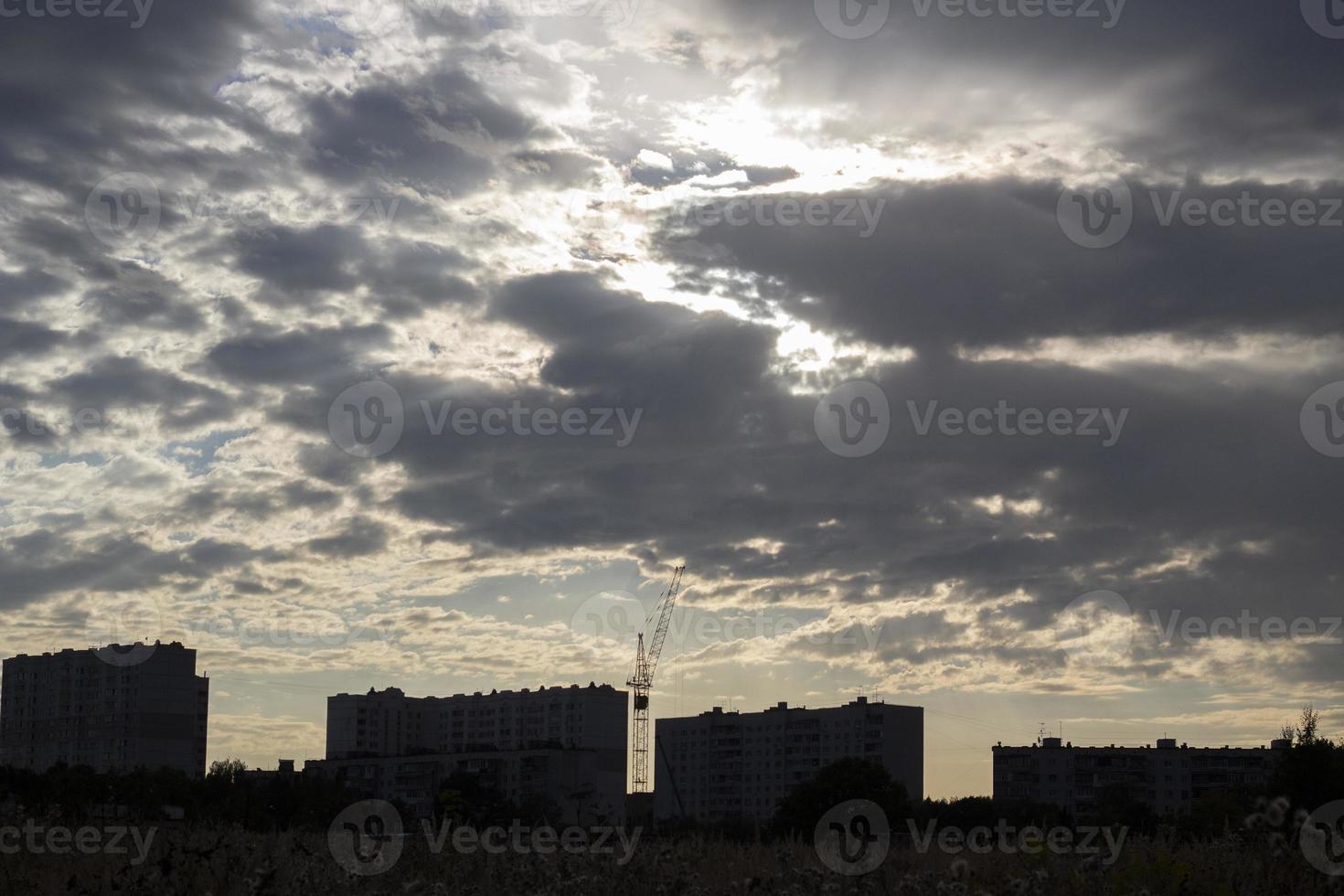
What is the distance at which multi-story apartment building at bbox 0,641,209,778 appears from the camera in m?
183

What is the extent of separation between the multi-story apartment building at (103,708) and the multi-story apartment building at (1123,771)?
363 ft

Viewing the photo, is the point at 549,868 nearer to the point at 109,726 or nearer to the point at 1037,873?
the point at 1037,873

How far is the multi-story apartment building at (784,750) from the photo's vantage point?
17700cm

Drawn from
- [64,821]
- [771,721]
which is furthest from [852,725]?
[64,821]

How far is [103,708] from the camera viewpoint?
184 m

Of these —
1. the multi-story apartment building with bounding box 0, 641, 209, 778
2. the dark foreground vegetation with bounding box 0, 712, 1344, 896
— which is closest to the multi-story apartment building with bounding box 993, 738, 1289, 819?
the multi-story apartment building with bounding box 0, 641, 209, 778

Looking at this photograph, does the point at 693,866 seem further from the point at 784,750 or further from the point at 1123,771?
the point at 784,750

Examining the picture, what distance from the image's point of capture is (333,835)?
13.8 meters

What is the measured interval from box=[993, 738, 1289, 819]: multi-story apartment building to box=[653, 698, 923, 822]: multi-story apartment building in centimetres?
1286

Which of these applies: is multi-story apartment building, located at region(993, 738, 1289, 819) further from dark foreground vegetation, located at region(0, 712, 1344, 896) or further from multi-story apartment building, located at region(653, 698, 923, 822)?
dark foreground vegetation, located at region(0, 712, 1344, 896)

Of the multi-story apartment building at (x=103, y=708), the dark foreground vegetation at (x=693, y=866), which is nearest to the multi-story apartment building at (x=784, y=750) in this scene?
the multi-story apartment building at (x=103, y=708)

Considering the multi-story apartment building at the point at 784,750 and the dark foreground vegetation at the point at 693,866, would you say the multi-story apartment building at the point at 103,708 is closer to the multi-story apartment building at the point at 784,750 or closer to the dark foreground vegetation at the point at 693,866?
the multi-story apartment building at the point at 784,750

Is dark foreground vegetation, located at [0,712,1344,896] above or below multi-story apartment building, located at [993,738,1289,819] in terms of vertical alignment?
above

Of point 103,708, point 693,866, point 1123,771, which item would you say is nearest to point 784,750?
point 1123,771
